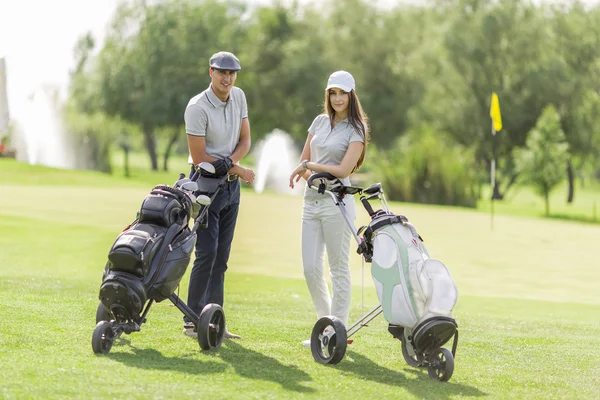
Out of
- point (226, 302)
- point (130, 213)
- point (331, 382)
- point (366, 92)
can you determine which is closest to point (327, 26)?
point (366, 92)

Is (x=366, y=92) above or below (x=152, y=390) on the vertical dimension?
above

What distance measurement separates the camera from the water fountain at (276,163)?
141ft


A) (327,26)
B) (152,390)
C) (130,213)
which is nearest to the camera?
(152,390)

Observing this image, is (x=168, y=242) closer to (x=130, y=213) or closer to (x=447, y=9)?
(x=130, y=213)

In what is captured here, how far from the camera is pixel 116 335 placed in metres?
5.58

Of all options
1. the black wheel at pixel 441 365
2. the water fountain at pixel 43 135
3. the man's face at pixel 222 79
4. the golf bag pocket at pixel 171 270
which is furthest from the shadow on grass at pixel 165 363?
the water fountain at pixel 43 135

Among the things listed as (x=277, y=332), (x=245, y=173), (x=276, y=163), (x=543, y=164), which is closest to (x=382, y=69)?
(x=276, y=163)

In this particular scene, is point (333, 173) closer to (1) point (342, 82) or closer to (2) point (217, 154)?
(1) point (342, 82)

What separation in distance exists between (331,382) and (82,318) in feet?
7.68

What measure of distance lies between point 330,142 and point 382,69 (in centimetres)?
5206

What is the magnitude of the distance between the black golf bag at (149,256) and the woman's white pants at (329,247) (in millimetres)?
976

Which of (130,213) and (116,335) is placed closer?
(116,335)

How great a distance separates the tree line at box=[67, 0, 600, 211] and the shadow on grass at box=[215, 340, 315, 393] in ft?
96.4

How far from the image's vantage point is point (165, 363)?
5461mm
